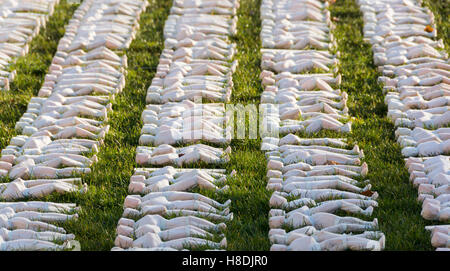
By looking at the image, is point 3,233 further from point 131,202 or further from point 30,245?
point 131,202

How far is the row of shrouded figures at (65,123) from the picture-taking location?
547cm

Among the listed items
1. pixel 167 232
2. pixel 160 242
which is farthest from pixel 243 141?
pixel 160 242

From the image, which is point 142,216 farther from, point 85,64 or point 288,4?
point 288,4

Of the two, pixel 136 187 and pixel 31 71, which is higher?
pixel 31 71

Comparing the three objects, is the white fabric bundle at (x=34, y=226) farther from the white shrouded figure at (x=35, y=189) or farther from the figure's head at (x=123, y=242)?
the figure's head at (x=123, y=242)

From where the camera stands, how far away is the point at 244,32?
28.4 feet

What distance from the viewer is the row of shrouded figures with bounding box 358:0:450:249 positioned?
564cm

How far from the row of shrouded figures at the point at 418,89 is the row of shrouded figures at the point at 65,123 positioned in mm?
2401

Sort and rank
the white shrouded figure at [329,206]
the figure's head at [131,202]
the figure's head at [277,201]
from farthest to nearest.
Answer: the figure's head at [131,202] → the figure's head at [277,201] → the white shrouded figure at [329,206]

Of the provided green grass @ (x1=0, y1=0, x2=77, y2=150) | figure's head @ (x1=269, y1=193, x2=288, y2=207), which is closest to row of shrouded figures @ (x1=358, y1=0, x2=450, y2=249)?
figure's head @ (x1=269, y1=193, x2=288, y2=207)

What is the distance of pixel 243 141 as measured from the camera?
652 cm

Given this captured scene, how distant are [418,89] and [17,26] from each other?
4.38 metres

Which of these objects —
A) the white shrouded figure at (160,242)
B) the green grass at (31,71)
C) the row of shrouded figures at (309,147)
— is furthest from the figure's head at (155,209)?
the green grass at (31,71)

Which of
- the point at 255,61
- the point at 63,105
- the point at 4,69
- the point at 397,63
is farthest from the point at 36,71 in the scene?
the point at 397,63
